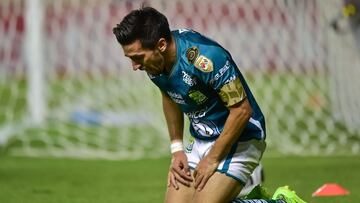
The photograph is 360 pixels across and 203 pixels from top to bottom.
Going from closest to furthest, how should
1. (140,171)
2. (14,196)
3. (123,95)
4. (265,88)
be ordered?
(14,196), (140,171), (123,95), (265,88)

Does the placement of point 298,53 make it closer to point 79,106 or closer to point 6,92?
point 79,106

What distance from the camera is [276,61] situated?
1027 cm

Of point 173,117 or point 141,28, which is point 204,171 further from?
point 141,28

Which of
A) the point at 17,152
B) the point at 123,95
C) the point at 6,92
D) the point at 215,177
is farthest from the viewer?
the point at 6,92

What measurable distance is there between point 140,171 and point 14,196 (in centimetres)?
160

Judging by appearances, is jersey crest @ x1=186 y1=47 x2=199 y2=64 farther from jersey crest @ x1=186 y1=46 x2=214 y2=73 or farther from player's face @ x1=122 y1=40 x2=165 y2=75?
player's face @ x1=122 y1=40 x2=165 y2=75

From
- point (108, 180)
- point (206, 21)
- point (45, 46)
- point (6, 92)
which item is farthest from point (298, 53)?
point (6, 92)

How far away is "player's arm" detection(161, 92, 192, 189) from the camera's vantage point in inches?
188

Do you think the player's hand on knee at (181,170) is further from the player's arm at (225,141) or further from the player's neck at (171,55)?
the player's neck at (171,55)

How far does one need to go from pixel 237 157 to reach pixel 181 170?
290mm

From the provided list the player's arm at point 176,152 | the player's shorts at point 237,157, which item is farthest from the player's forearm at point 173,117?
the player's shorts at point 237,157

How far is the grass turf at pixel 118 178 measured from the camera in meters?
6.65

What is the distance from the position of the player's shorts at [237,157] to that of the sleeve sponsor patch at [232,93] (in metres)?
0.30

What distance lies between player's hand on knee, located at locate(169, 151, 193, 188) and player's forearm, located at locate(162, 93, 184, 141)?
145 millimetres
